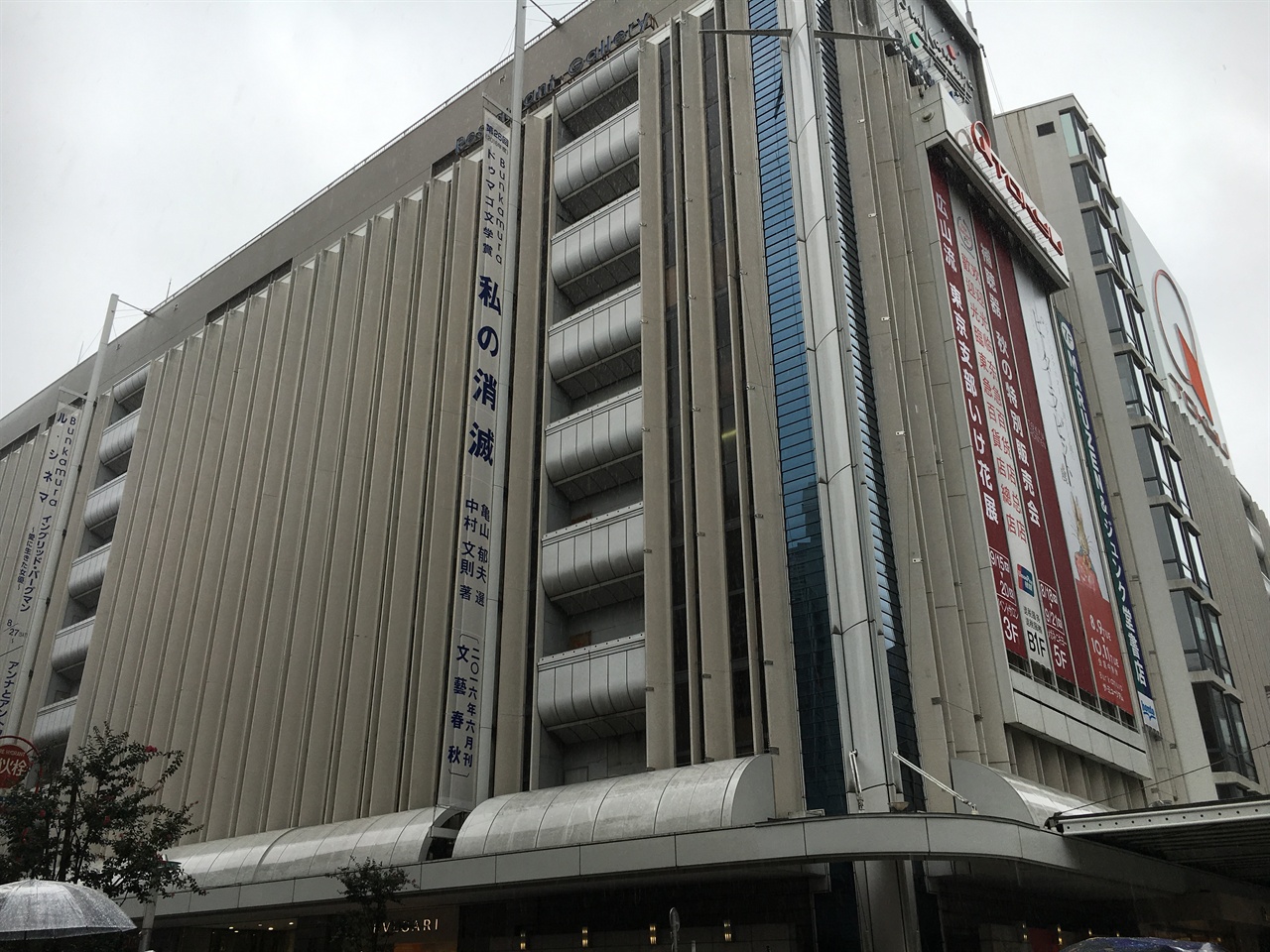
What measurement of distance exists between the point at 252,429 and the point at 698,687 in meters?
27.3

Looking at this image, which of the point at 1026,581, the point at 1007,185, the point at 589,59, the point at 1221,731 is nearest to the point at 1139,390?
the point at 1007,185

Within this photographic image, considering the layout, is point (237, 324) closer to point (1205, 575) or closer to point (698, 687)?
point (698, 687)

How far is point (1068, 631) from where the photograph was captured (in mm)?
33469

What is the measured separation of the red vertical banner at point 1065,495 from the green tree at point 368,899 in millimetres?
21150

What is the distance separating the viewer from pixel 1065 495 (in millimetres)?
37875

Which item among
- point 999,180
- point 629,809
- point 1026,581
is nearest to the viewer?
point 629,809

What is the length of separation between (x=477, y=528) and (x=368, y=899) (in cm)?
996

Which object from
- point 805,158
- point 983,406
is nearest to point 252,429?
point 805,158

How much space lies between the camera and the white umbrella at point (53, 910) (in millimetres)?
11766

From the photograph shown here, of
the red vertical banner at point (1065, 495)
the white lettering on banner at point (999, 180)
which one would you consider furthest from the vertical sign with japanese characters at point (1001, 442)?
the red vertical banner at point (1065, 495)

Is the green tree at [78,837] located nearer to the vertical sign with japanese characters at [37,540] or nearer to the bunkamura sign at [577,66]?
the bunkamura sign at [577,66]

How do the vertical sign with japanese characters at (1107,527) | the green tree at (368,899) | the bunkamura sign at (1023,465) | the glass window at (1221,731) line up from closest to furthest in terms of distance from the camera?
the green tree at (368,899) < the bunkamura sign at (1023,465) < the vertical sign with japanese characters at (1107,527) < the glass window at (1221,731)

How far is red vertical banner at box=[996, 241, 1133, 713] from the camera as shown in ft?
115

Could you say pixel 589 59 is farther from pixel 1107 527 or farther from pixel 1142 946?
pixel 1142 946
